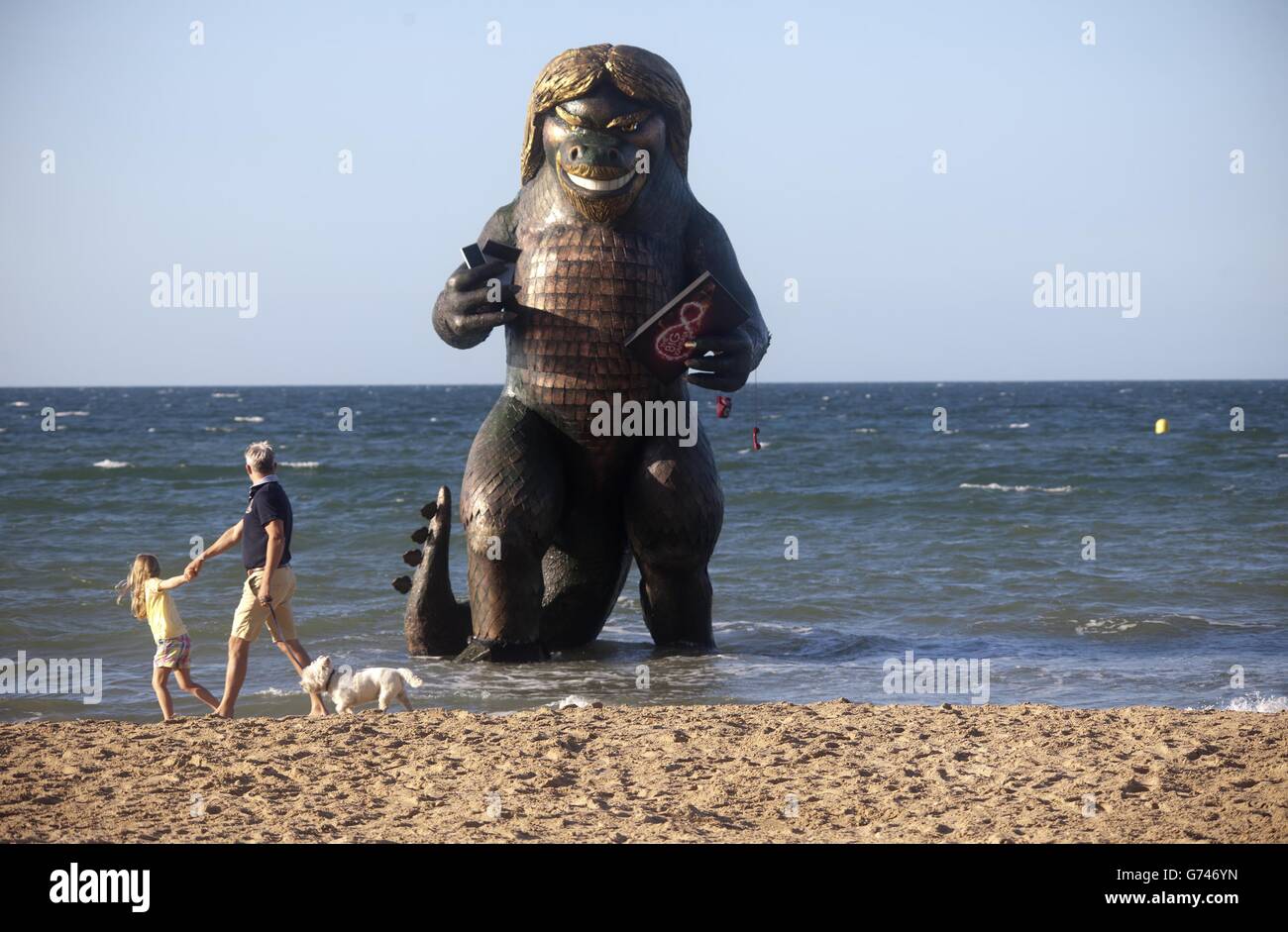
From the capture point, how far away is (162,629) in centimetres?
566

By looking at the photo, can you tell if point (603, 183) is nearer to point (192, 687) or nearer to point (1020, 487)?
point (192, 687)

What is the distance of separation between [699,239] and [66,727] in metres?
3.22

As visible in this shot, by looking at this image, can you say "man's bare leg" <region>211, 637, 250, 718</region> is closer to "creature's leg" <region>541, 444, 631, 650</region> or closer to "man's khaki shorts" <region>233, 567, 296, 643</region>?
"man's khaki shorts" <region>233, 567, 296, 643</region>

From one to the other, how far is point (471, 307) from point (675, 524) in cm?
127

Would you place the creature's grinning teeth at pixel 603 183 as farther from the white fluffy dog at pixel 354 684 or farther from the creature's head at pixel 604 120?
the white fluffy dog at pixel 354 684

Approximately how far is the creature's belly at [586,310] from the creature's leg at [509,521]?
17cm

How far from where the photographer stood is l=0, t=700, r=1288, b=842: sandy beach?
3971 mm

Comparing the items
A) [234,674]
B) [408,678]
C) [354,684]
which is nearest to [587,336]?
[408,678]

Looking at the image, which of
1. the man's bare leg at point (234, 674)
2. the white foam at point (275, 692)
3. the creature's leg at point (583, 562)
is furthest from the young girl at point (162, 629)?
the creature's leg at point (583, 562)

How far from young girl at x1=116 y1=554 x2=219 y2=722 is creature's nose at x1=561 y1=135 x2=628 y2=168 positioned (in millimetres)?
2349

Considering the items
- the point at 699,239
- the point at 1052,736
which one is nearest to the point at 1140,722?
the point at 1052,736

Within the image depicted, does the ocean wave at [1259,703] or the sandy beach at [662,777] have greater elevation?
the sandy beach at [662,777]

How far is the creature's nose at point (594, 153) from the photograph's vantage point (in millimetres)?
6121
